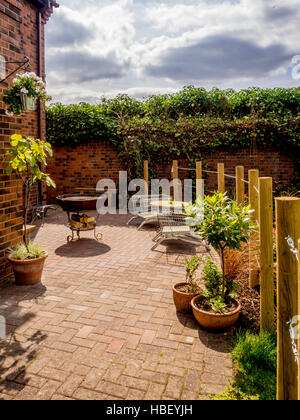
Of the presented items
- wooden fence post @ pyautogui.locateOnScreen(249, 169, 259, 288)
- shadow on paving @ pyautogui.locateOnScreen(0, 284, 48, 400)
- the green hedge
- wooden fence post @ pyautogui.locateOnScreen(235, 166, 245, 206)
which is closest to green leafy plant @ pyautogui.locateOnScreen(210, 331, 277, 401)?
wooden fence post @ pyautogui.locateOnScreen(249, 169, 259, 288)

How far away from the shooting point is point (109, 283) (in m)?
4.12

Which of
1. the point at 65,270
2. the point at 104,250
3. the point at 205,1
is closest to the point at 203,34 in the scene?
the point at 205,1

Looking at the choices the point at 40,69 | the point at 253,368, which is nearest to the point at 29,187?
the point at 253,368

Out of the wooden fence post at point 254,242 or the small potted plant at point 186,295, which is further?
the wooden fence post at point 254,242

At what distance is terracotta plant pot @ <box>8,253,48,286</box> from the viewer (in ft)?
12.9

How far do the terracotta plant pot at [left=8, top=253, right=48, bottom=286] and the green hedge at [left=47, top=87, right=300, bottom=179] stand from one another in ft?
22.0

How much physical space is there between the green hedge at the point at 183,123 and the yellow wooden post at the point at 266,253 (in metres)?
7.40

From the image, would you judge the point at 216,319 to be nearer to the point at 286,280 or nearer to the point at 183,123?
the point at 286,280

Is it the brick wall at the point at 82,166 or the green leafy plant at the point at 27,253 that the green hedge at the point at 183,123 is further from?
the green leafy plant at the point at 27,253

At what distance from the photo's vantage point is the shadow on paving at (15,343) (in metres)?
2.22

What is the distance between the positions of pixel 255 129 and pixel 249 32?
195 inches

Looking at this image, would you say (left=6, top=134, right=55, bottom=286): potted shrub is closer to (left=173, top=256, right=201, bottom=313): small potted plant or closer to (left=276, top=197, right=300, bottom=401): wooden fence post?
(left=173, top=256, right=201, bottom=313): small potted plant

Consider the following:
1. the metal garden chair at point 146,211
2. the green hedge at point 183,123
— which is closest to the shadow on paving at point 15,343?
the metal garden chair at point 146,211

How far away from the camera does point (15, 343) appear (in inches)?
106
